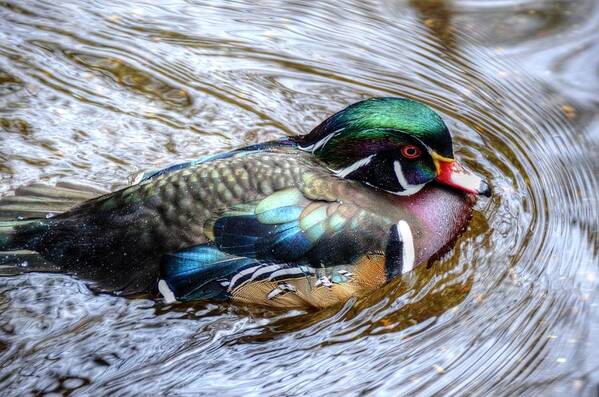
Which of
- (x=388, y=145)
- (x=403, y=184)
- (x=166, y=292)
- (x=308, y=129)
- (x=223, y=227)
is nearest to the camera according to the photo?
(x=223, y=227)

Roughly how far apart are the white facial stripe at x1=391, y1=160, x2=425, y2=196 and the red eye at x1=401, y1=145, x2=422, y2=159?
0.18 ft

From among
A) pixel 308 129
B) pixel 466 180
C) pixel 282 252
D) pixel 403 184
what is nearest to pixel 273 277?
pixel 282 252

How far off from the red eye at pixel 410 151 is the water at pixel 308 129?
0.60 metres

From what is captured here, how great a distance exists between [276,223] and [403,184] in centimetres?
73

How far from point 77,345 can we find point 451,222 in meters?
1.90

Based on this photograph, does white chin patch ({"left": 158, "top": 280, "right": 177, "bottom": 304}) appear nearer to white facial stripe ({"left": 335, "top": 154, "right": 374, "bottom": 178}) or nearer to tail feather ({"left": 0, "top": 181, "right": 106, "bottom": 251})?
tail feather ({"left": 0, "top": 181, "right": 106, "bottom": 251})

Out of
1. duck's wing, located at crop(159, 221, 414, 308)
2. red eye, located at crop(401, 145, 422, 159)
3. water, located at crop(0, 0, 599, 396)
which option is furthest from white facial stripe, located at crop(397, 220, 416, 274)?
red eye, located at crop(401, 145, 422, 159)

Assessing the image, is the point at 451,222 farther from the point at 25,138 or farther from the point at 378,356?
the point at 25,138

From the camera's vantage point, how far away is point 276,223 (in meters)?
4.28

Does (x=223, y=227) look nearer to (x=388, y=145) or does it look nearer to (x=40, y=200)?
(x=388, y=145)

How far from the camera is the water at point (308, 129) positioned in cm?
416

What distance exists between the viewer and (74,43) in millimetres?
Result: 6086

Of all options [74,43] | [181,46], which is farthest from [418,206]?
[74,43]

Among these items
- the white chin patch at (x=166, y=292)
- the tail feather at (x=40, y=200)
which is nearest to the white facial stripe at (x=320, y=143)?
the white chin patch at (x=166, y=292)
